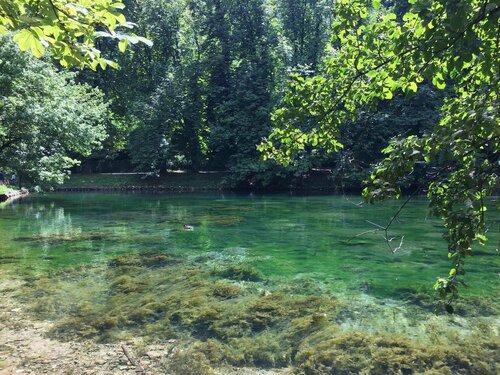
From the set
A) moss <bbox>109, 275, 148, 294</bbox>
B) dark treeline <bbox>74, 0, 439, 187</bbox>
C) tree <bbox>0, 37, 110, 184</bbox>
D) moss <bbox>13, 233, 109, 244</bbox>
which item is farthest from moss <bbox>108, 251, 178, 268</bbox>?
dark treeline <bbox>74, 0, 439, 187</bbox>

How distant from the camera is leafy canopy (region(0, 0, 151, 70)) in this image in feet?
8.32

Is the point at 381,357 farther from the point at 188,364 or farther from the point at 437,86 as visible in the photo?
the point at 437,86

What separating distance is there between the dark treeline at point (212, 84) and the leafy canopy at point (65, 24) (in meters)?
34.9

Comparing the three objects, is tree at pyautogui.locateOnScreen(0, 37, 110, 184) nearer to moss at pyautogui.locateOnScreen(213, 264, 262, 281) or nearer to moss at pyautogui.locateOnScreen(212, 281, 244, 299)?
moss at pyautogui.locateOnScreen(213, 264, 262, 281)

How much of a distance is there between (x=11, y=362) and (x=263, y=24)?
42277mm

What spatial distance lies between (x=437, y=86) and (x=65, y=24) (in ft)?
8.25

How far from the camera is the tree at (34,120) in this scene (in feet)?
71.5

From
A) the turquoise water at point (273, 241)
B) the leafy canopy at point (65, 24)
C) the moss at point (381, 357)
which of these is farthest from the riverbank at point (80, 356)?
the leafy canopy at point (65, 24)

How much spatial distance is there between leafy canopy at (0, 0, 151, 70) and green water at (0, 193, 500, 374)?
7.47 ft

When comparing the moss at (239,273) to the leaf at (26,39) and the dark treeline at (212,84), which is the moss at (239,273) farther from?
the dark treeline at (212,84)

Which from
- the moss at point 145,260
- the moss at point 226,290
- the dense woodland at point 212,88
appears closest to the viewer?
the moss at point 226,290

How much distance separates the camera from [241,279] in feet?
34.6

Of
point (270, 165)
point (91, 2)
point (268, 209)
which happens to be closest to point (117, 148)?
point (270, 165)

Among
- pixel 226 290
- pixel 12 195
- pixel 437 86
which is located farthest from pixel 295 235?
pixel 12 195
